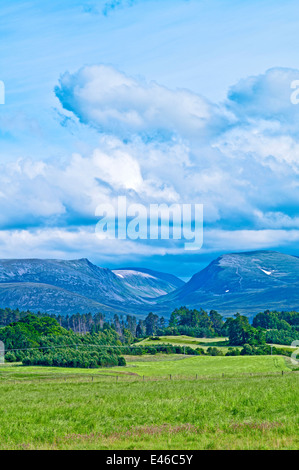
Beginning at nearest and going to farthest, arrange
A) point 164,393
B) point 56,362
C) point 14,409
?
1. point 14,409
2. point 164,393
3. point 56,362

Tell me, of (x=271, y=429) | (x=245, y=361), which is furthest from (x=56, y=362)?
(x=271, y=429)

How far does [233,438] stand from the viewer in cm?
3167

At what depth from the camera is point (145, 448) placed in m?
30.1

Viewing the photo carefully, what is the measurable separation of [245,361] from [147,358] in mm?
43974

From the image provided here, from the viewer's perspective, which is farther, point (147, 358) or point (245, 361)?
point (147, 358)
